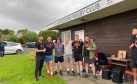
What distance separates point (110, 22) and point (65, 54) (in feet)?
9.71

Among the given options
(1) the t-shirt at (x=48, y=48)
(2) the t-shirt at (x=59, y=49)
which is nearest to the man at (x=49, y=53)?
(1) the t-shirt at (x=48, y=48)

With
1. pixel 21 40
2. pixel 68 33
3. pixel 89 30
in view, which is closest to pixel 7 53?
pixel 68 33

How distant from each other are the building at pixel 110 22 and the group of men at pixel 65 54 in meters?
1.59

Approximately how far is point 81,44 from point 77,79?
56.7 inches

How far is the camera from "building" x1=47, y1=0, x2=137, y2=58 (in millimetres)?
10016

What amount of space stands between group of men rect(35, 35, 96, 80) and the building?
1.59m

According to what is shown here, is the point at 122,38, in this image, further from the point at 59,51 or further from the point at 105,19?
the point at 59,51

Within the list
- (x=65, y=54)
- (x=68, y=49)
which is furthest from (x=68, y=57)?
(x=68, y=49)

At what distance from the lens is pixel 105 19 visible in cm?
1316

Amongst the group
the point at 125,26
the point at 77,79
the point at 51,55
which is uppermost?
the point at 125,26

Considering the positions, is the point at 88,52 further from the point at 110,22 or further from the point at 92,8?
the point at 110,22

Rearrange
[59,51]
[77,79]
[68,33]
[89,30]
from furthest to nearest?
[68,33] < [89,30] < [59,51] < [77,79]

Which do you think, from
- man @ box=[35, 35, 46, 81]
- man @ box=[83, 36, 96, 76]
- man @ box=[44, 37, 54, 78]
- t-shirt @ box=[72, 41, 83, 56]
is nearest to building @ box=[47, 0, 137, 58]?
man @ box=[83, 36, 96, 76]

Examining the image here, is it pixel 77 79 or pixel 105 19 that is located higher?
pixel 105 19
